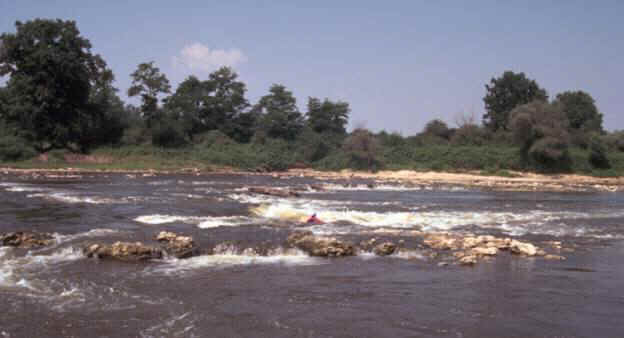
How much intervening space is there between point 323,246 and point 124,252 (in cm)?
460

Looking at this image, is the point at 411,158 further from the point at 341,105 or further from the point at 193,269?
the point at 193,269

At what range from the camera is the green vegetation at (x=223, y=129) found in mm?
49375

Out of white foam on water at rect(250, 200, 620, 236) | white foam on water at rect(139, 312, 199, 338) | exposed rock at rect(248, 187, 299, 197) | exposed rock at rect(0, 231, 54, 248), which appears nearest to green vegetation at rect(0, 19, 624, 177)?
exposed rock at rect(248, 187, 299, 197)

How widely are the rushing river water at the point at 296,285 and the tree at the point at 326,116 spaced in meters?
51.8

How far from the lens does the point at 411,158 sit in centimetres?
5791

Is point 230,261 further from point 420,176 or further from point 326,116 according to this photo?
point 326,116

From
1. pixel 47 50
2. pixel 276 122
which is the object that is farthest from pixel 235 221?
pixel 276 122

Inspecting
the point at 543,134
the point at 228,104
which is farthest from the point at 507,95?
the point at 228,104

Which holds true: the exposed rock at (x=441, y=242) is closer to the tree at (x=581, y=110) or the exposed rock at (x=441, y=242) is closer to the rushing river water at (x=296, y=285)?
the rushing river water at (x=296, y=285)

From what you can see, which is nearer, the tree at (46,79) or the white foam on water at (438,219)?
the white foam on water at (438,219)

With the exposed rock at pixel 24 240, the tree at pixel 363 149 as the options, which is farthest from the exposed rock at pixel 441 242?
the tree at pixel 363 149

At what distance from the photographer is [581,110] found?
2795 inches

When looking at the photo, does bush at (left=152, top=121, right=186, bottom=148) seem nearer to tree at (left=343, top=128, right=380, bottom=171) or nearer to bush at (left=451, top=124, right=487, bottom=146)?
tree at (left=343, top=128, right=380, bottom=171)

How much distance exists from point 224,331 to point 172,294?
2.06 metres
